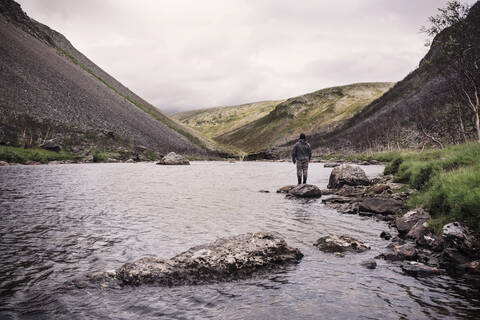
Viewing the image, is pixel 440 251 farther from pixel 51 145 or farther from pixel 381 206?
pixel 51 145

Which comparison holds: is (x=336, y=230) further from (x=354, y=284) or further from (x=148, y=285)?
(x=148, y=285)

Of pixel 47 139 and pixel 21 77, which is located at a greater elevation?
pixel 21 77

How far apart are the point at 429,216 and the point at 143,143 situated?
94.9m

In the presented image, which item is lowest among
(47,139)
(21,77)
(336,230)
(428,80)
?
(336,230)

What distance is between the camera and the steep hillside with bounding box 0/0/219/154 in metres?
63.9

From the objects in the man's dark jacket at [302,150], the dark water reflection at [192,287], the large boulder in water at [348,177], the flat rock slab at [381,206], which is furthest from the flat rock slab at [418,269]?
the large boulder in water at [348,177]

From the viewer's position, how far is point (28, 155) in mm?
50594

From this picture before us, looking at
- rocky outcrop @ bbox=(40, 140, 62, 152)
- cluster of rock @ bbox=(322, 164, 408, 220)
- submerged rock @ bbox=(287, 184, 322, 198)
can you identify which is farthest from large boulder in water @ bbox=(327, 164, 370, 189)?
rocky outcrop @ bbox=(40, 140, 62, 152)

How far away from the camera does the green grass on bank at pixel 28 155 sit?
155 feet

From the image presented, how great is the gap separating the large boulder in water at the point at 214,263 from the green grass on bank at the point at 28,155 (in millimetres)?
51603

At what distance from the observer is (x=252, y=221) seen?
14.0m

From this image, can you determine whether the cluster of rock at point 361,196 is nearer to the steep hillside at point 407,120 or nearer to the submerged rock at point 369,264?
the submerged rock at point 369,264

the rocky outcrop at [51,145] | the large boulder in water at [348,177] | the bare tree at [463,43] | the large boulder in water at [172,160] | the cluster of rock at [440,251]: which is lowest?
the cluster of rock at [440,251]

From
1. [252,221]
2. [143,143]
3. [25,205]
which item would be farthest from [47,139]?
[252,221]
